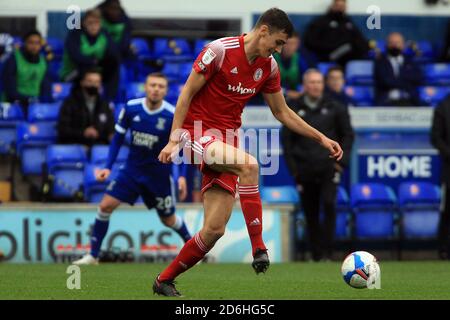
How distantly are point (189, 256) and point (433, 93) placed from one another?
10.0 m

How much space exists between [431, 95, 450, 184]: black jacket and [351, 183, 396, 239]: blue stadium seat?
3.00 feet

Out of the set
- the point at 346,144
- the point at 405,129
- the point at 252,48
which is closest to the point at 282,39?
the point at 252,48

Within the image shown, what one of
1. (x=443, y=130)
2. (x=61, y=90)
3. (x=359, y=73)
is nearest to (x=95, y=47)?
(x=61, y=90)

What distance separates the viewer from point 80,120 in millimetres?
15938

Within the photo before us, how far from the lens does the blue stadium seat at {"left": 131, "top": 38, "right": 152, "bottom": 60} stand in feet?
61.2

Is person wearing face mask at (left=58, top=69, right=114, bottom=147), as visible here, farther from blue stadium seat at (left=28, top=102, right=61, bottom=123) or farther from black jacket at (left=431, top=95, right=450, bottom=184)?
black jacket at (left=431, top=95, right=450, bottom=184)

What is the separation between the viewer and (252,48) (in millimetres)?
8961

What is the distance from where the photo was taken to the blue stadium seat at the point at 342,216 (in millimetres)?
15672

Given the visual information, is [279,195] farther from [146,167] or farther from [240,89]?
[240,89]

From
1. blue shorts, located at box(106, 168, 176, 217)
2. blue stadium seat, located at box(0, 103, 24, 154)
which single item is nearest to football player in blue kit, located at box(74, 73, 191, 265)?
blue shorts, located at box(106, 168, 176, 217)

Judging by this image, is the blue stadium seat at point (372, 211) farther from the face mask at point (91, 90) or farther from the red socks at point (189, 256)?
the red socks at point (189, 256)

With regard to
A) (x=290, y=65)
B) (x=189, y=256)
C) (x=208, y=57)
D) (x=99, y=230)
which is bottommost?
(x=99, y=230)

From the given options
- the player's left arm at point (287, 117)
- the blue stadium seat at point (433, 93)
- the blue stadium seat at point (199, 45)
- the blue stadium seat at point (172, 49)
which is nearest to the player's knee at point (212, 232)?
the player's left arm at point (287, 117)

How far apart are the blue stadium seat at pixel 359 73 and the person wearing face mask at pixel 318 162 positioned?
3.39m
